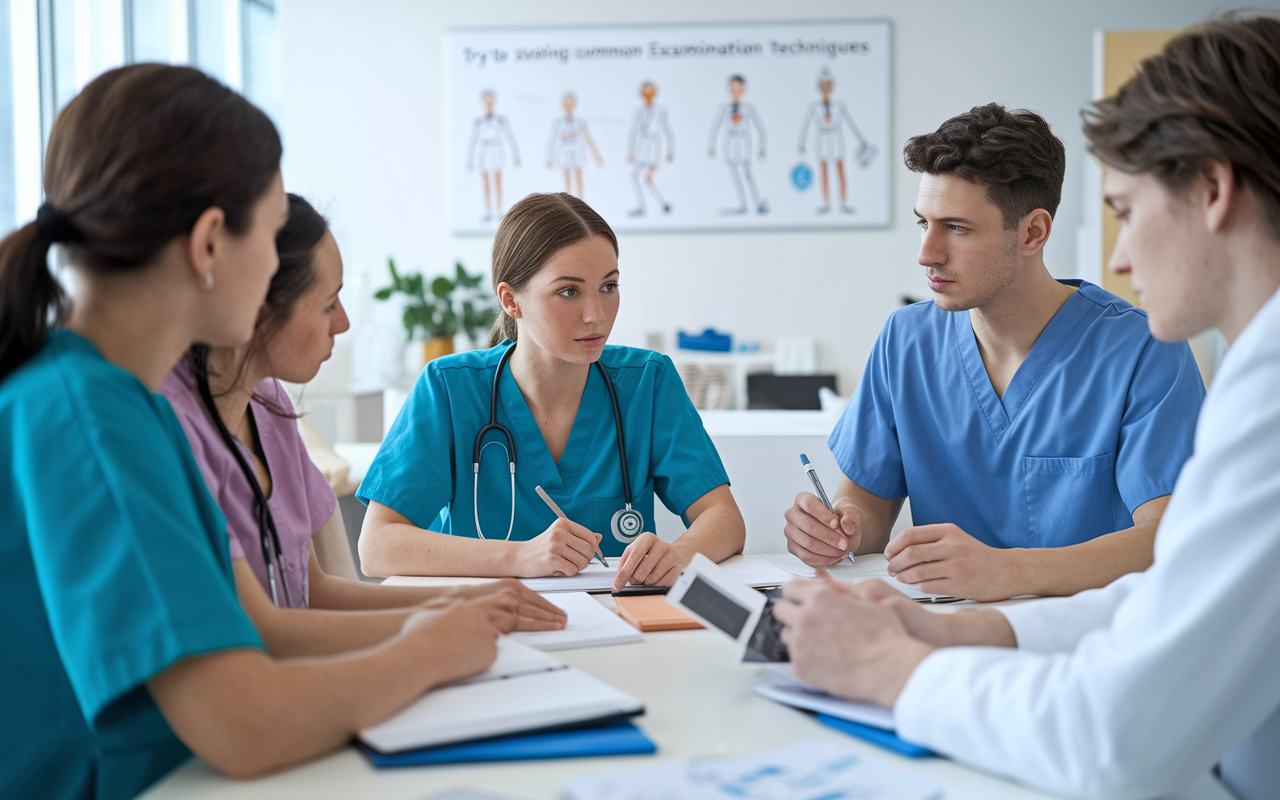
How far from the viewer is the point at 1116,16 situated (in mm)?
4871

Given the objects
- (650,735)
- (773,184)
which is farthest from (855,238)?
(650,735)

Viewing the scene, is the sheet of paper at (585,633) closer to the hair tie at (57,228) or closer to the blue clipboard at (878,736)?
the blue clipboard at (878,736)

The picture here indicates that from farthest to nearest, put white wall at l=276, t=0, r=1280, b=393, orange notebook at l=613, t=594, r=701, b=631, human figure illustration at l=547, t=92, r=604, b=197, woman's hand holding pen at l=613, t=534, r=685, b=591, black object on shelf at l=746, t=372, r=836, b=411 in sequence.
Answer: human figure illustration at l=547, t=92, r=604, b=197 → white wall at l=276, t=0, r=1280, b=393 → black object on shelf at l=746, t=372, r=836, b=411 → woman's hand holding pen at l=613, t=534, r=685, b=591 → orange notebook at l=613, t=594, r=701, b=631

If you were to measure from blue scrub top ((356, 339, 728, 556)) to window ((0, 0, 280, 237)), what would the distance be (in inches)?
56.7

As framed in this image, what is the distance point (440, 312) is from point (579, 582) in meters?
3.46

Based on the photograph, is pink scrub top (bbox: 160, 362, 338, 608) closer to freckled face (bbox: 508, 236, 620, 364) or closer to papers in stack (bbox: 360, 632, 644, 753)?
papers in stack (bbox: 360, 632, 644, 753)

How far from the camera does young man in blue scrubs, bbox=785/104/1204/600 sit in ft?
4.80

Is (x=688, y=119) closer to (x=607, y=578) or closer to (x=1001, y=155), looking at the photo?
(x=1001, y=155)

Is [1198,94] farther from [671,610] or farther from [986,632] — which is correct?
[671,610]

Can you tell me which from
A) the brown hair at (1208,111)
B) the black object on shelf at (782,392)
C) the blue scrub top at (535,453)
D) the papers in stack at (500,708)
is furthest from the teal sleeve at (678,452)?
the black object on shelf at (782,392)

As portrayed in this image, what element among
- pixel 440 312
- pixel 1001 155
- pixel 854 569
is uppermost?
pixel 1001 155

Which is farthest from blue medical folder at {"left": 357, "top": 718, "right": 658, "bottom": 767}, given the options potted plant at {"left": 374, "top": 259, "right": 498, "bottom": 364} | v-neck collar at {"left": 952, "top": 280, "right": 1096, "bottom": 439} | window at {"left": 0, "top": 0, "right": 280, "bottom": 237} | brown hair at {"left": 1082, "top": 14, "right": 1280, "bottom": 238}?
potted plant at {"left": 374, "top": 259, "right": 498, "bottom": 364}

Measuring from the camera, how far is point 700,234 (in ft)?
16.6

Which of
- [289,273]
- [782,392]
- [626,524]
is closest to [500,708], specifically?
[289,273]
